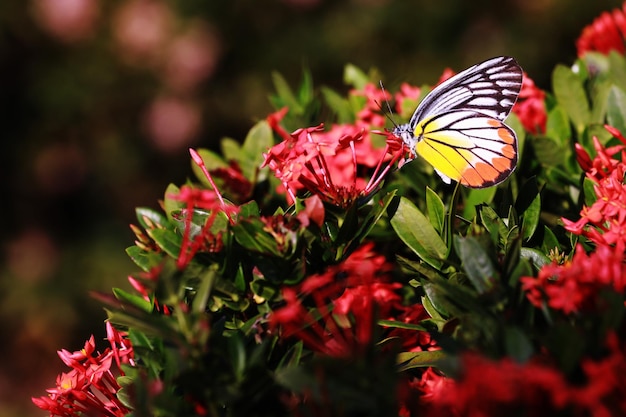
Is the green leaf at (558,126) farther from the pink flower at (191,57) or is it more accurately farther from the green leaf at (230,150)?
the pink flower at (191,57)

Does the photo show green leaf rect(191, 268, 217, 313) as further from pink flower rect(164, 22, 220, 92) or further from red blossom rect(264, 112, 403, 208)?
pink flower rect(164, 22, 220, 92)

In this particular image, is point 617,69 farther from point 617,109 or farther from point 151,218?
point 151,218

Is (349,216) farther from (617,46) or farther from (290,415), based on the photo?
(617,46)

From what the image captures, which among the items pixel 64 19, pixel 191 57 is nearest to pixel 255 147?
pixel 191 57

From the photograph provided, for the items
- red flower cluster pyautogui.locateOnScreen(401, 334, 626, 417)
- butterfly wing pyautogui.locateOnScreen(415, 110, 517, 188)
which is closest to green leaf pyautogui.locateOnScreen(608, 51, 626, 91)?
butterfly wing pyautogui.locateOnScreen(415, 110, 517, 188)

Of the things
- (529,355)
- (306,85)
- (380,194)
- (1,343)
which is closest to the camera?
(529,355)

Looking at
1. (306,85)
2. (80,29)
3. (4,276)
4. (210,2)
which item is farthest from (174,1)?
(306,85)
